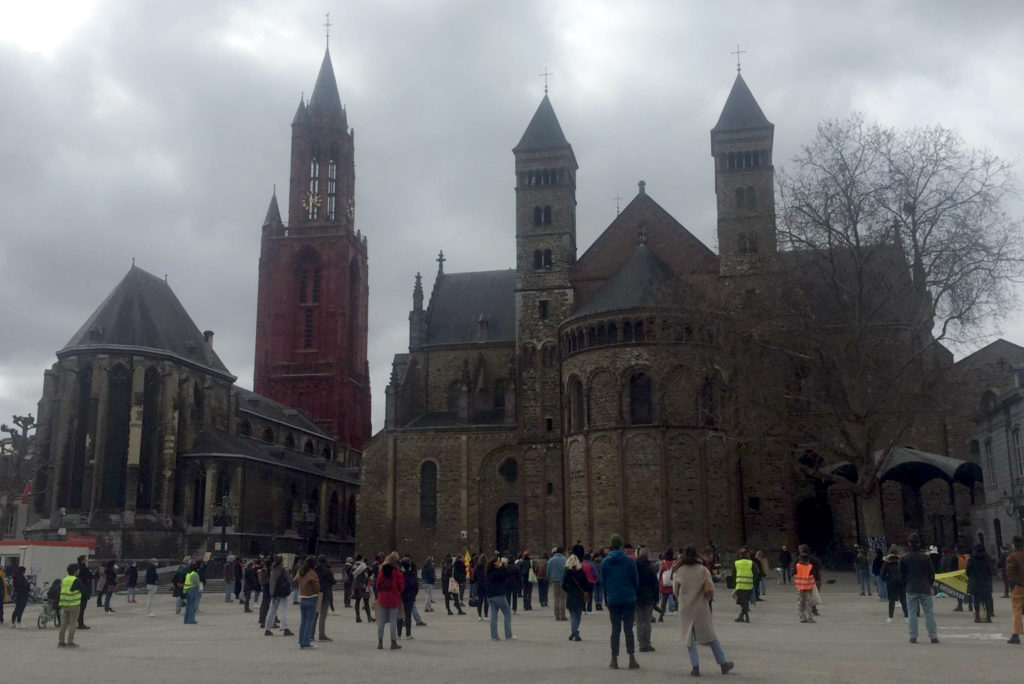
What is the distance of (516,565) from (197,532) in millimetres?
39669

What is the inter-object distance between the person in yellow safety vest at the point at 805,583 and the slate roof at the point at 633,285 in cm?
2789

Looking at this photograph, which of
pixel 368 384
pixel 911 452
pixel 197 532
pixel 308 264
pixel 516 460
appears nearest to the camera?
pixel 911 452

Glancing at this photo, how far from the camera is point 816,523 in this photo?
52.8m

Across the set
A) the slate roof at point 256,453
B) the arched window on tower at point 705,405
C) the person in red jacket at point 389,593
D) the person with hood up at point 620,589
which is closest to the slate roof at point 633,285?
the arched window on tower at point 705,405

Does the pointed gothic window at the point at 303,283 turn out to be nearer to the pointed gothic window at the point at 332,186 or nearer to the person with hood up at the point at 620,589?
the pointed gothic window at the point at 332,186

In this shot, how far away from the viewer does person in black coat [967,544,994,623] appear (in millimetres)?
19797

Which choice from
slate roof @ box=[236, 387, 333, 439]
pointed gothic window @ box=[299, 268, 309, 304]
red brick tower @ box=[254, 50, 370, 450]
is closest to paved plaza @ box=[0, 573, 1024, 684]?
slate roof @ box=[236, 387, 333, 439]

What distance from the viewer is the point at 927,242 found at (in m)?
35.2

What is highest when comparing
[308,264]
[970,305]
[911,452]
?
[308,264]

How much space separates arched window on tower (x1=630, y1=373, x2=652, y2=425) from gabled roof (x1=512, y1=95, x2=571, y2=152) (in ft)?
53.5

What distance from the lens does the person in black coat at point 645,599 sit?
595 inches

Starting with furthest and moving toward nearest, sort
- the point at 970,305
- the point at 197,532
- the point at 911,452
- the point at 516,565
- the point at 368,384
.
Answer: the point at 368,384, the point at 197,532, the point at 911,452, the point at 970,305, the point at 516,565

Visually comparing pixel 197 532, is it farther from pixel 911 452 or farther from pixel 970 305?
pixel 970 305

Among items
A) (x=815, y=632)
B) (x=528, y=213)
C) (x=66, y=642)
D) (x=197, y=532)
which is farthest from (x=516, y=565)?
(x=197, y=532)
